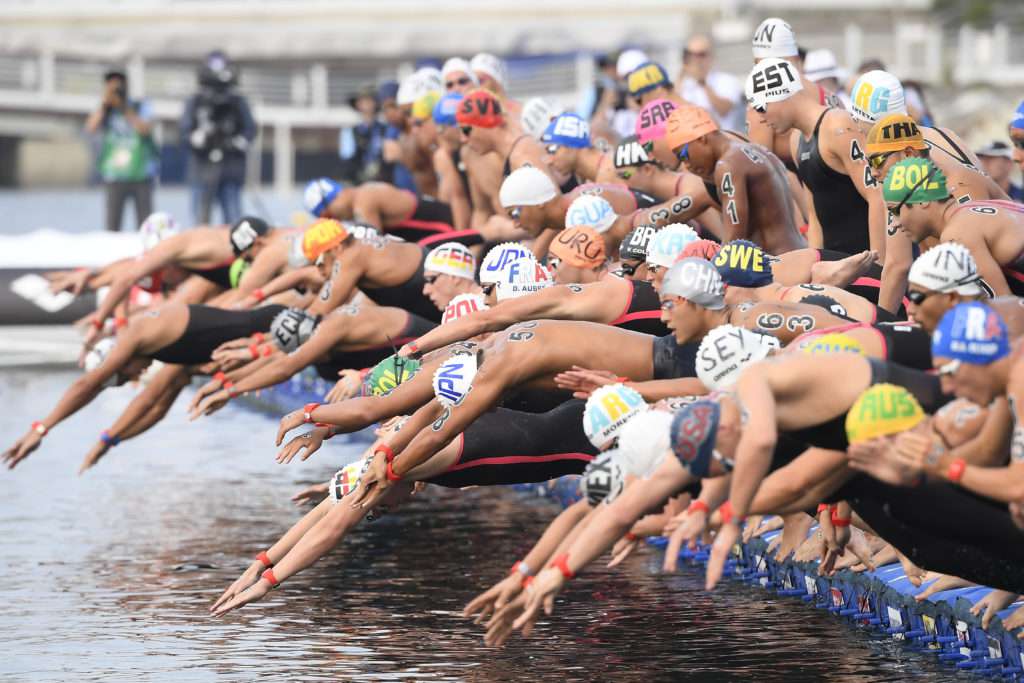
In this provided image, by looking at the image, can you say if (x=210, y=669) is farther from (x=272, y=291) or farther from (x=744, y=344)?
(x=272, y=291)

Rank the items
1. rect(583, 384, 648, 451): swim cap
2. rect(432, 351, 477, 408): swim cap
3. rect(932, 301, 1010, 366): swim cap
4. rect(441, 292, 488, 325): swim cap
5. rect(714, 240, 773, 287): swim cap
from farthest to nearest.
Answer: rect(441, 292, 488, 325): swim cap → rect(714, 240, 773, 287): swim cap → rect(432, 351, 477, 408): swim cap → rect(583, 384, 648, 451): swim cap → rect(932, 301, 1010, 366): swim cap

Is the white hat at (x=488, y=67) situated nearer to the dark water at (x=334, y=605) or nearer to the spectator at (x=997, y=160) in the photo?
the dark water at (x=334, y=605)

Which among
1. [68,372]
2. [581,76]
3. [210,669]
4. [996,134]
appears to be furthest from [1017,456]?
[581,76]

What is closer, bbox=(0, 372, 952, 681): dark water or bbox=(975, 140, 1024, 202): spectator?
bbox=(0, 372, 952, 681): dark water

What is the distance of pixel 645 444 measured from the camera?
8.51m

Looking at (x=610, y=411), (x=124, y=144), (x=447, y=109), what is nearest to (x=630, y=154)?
(x=447, y=109)

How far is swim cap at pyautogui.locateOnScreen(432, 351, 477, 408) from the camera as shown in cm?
985

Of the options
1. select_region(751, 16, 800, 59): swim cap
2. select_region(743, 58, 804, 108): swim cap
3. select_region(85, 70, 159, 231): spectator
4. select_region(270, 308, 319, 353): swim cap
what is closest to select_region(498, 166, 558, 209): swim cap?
select_region(751, 16, 800, 59): swim cap

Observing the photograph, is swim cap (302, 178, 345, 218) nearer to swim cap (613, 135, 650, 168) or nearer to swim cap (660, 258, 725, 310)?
swim cap (613, 135, 650, 168)

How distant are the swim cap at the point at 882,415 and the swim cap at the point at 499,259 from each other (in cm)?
363

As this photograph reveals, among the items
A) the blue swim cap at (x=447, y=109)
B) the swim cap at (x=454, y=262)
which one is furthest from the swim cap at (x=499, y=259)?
the blue swim cap at (x=447, y=109)

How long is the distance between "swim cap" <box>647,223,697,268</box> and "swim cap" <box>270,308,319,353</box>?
12.5 ft

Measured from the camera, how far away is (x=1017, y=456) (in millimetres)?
7613

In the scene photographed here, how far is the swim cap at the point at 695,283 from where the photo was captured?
9281 millimetres
